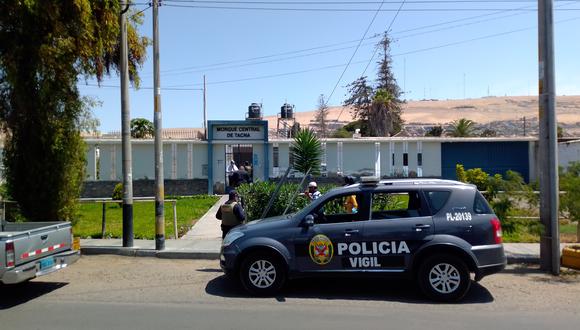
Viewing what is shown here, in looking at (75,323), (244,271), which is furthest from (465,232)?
(75,323)

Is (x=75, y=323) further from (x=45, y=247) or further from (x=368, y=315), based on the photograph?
(x=368, y=315)

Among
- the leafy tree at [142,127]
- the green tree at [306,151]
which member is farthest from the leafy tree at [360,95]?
the green tree at [306,151]

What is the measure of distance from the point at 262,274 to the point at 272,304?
583 millimetres

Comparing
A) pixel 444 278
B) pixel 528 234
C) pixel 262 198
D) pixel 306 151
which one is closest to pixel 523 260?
pixel 528 234

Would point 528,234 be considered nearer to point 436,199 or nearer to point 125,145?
point 436,199

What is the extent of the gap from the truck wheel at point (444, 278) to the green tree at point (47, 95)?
29.0 feet

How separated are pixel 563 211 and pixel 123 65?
34.4 ft

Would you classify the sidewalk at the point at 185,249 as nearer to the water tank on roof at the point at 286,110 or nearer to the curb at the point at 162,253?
the curb at the point at 162,253

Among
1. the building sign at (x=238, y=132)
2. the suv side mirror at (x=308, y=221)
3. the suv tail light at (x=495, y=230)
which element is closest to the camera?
the suv tail light at (x=495, y=230)

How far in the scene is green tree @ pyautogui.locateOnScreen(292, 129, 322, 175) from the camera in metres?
15.1

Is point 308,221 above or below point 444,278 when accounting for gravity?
above

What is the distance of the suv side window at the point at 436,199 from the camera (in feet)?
25.7

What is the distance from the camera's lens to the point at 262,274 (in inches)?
313

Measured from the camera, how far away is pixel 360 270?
308 inches
